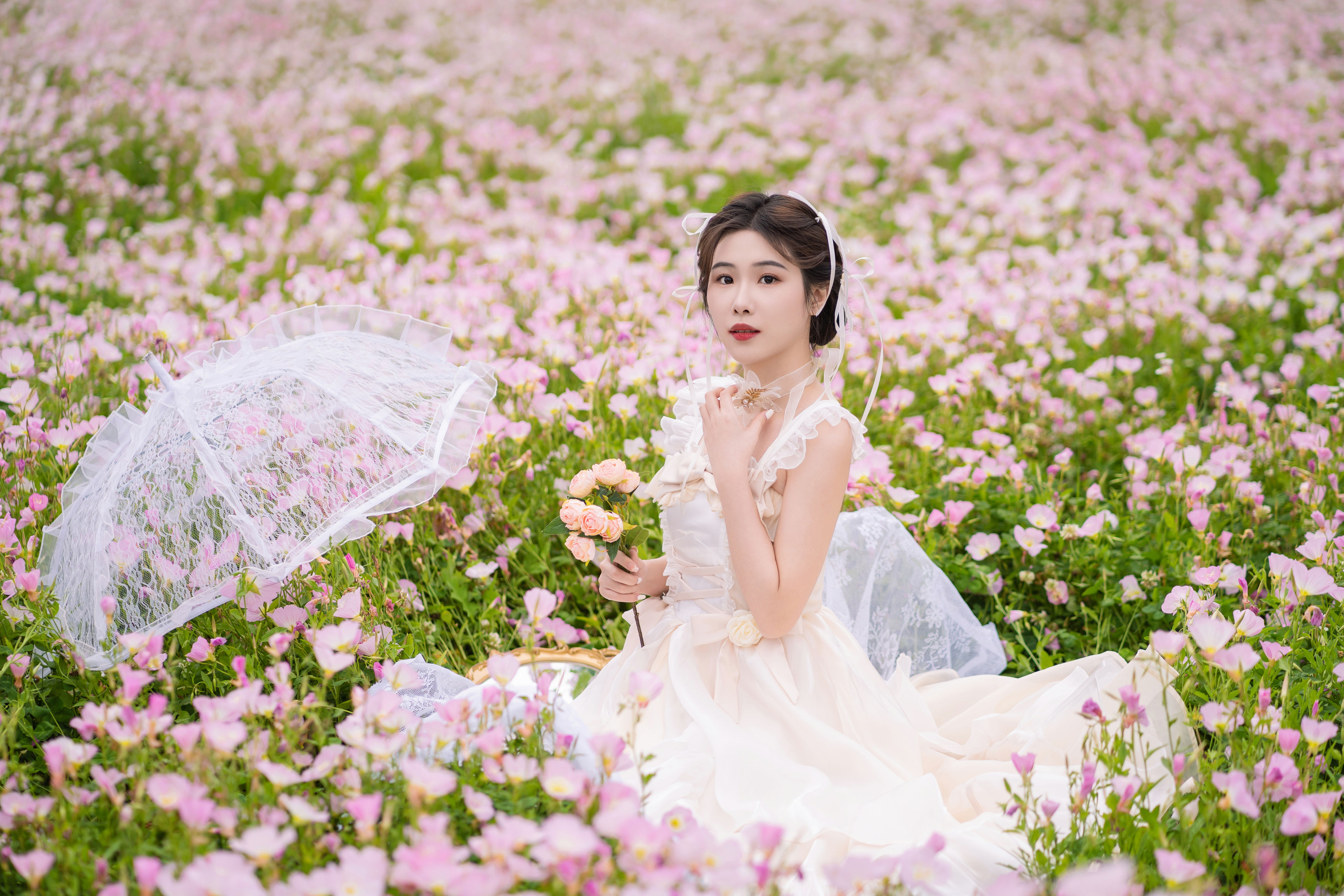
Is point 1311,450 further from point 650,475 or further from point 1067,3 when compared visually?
point 1067,3

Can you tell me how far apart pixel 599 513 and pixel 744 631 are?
490 mm

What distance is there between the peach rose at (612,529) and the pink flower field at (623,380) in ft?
0.75

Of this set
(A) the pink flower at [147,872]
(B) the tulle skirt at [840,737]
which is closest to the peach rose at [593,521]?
(B) the tulle skirt at [840,737]

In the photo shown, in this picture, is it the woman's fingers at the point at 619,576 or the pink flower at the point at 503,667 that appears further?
the woman's fingers at the point at 619,576

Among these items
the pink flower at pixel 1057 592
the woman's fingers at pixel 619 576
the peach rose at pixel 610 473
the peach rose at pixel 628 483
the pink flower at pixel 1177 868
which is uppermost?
the peach rose at pixel 610 473

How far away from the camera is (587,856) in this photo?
142cm

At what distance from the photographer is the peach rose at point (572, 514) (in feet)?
6.42

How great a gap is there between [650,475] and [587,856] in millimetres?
1936

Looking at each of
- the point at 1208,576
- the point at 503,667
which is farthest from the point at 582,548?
the point at 1208,576

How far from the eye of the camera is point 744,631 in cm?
220

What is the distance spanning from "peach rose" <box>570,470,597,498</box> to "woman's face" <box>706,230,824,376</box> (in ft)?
1.43

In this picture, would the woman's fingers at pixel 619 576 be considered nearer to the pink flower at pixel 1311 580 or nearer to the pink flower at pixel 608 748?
the pink flower at pixel 608 748

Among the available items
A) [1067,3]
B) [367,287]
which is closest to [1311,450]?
[367,287]

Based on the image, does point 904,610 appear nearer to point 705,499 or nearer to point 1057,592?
point 1057,592
